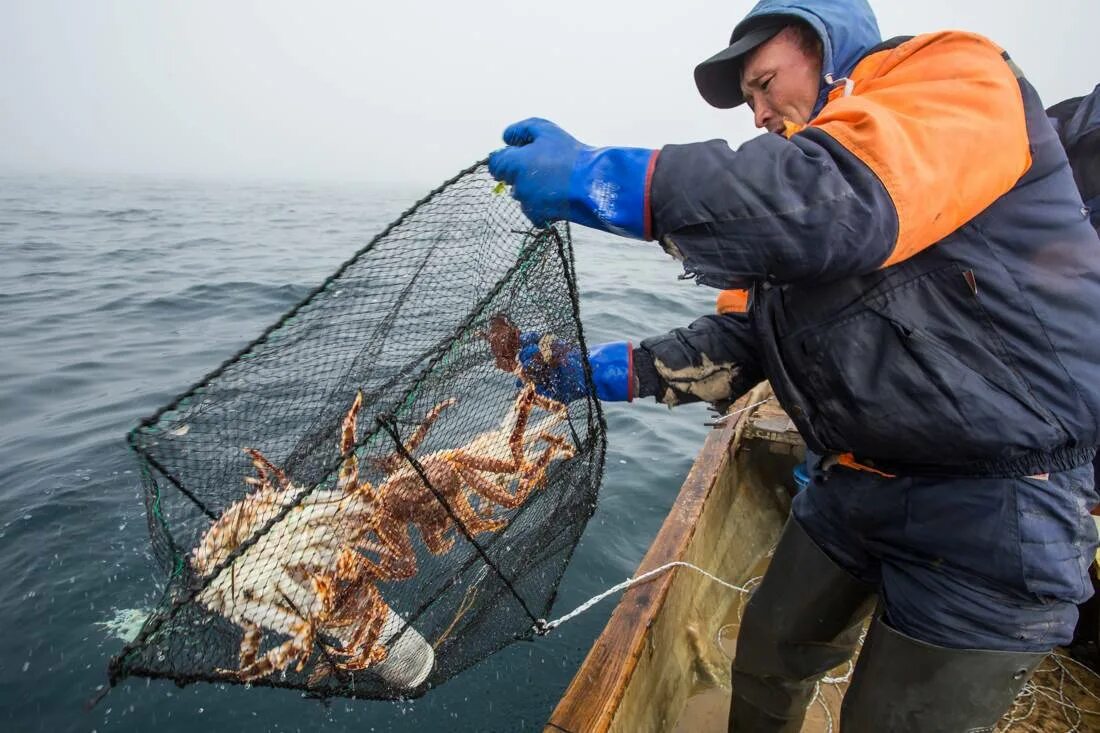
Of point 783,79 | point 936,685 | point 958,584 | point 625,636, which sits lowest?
point 625,636

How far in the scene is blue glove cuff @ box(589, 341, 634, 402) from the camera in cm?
244

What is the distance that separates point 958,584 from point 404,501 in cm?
195

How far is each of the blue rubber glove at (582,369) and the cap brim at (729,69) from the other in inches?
40.1

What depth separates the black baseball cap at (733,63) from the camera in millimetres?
1895

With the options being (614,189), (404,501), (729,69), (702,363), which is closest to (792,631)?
(702,363)

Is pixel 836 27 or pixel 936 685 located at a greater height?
pixel 836 27

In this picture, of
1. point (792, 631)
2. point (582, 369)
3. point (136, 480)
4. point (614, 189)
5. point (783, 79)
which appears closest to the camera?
point (614, 189)

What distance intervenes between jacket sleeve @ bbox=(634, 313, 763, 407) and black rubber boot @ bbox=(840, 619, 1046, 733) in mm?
947

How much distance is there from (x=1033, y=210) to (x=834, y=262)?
592mm

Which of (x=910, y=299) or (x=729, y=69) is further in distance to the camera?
(x=729, y=69)

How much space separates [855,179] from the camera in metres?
1.22

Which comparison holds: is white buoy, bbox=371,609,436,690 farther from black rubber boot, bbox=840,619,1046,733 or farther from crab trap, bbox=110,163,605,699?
black rubber boot, bbox=840,619,1046,733

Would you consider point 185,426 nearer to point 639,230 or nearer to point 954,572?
point 639,230

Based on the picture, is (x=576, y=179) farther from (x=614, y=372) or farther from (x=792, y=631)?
(x=792, y=631)
